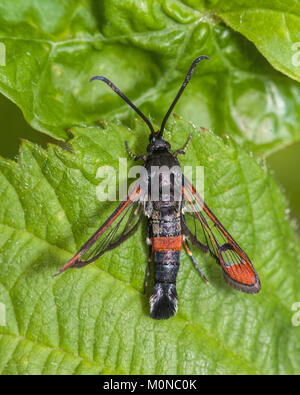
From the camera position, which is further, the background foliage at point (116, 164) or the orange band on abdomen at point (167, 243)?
the orange band on abdomen at point (167, 243)

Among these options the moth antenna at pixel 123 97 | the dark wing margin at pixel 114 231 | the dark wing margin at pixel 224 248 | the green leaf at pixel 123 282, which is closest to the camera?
the dark wing margin at pixel 114 231

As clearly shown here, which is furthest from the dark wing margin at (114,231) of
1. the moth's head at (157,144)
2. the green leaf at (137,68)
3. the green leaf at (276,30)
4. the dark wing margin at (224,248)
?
the green leaf at (276,30)

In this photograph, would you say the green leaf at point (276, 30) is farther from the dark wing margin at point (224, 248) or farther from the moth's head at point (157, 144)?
the dark wing margin at point (224, 248)

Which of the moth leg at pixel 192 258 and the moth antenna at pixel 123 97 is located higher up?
the moth antenna at pixel 123 97

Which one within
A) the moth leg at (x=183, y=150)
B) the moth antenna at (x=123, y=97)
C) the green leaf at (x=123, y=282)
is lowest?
the green leaf at (x=123, y=282)

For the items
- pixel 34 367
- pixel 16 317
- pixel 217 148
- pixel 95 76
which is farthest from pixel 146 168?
pixel 34 367

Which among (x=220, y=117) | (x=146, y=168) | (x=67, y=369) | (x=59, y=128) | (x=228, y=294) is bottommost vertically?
(x=67, y=369)

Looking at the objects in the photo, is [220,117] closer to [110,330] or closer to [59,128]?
[59,128]
